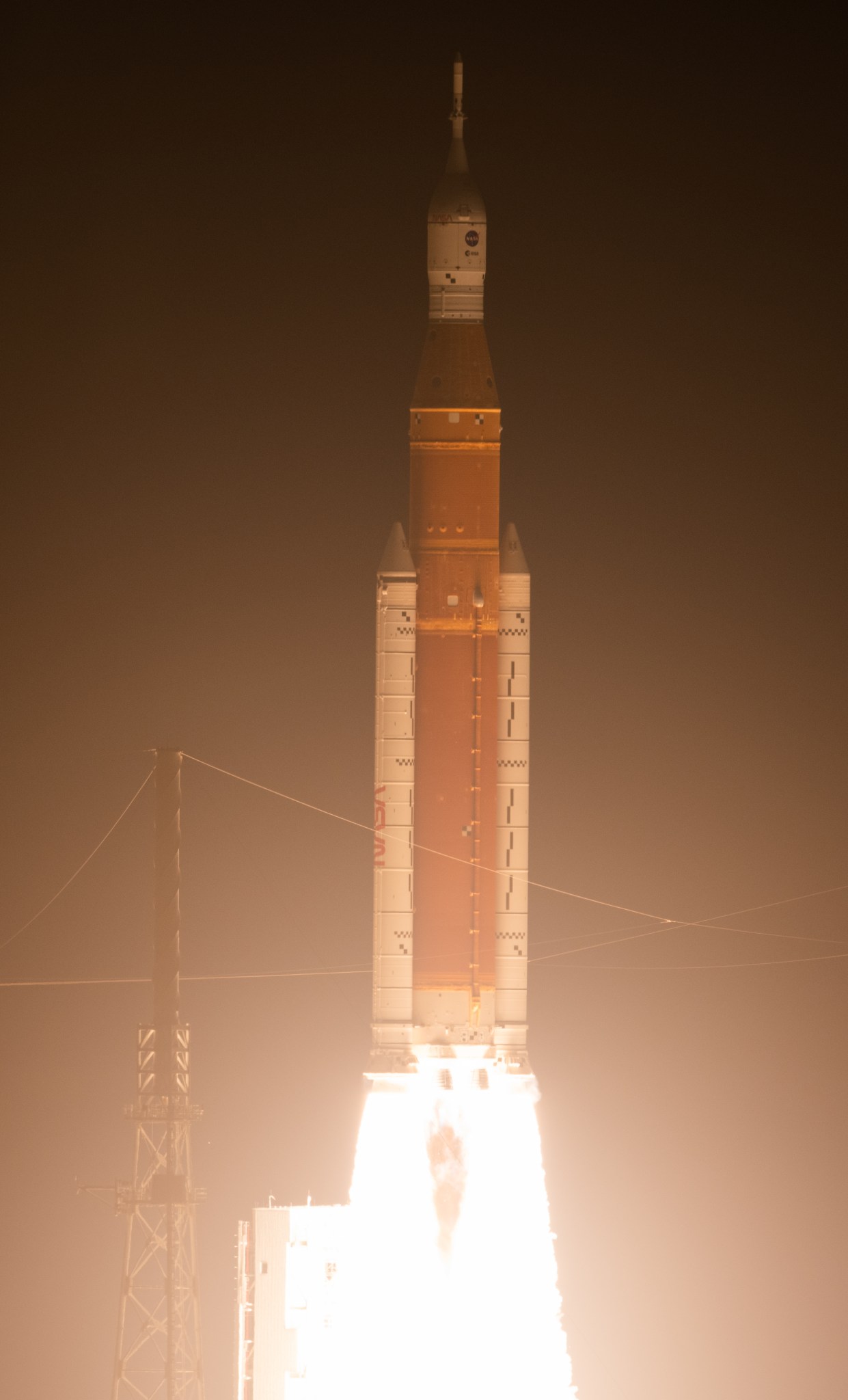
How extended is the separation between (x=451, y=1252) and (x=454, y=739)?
5169 millimetres

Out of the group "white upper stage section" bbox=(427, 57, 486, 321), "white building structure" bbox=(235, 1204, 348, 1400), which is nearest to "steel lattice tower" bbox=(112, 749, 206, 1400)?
"white building structure" bbox=(235, 1204, 348, 1400)

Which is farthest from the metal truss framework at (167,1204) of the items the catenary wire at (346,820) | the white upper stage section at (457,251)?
the white upper stage section at (457,251)

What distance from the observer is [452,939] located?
1067 inches

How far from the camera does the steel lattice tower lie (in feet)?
93.0

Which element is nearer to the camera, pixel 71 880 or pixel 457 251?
pixel 457 251

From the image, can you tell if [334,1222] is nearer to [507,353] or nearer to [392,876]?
[392,876]

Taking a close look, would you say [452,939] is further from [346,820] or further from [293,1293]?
[346,820]

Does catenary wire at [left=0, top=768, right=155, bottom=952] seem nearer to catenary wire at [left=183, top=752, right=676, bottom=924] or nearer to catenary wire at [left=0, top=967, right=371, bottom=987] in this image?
catenary wire at [left=0, top=967, right=371, bottom=987]

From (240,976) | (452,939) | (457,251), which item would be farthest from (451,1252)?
(457,251)

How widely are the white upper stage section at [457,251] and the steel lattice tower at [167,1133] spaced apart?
18.7ft

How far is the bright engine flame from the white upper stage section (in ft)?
25.8

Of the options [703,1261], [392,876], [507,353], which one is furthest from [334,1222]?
[507,353]

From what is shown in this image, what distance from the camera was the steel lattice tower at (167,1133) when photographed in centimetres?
2836

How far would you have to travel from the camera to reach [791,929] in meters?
32.8
